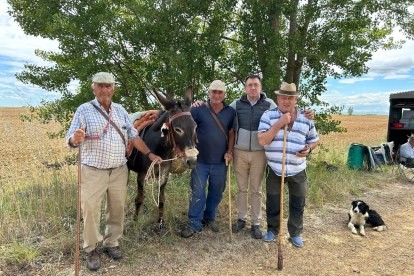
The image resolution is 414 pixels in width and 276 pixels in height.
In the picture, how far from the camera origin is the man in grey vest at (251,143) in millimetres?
4340

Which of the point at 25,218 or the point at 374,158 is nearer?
the point at 25,218

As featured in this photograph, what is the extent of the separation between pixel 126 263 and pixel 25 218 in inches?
77.8

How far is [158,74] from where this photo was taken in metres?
6.86

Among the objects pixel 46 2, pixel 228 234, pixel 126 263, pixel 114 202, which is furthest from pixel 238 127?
pixel 46 2

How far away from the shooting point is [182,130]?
3.76 meters

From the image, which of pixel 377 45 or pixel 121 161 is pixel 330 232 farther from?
pixel 377 45

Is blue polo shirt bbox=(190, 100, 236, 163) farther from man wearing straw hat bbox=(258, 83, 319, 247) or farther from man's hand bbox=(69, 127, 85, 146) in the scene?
man's hand bbox=(69, 127, 85, 146)

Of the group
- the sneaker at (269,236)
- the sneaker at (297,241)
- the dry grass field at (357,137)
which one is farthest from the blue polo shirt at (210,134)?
the dry grass field at (357,137)

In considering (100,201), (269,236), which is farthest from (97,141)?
(269,236)

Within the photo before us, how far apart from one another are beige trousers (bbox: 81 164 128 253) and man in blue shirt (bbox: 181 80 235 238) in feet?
3.87

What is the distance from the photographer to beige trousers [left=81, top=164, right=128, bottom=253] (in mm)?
3326

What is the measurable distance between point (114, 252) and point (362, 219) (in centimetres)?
429

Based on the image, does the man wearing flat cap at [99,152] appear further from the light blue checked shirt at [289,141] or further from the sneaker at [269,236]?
the sneaker at [269,236]

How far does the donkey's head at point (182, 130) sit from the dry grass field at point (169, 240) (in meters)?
1.41
